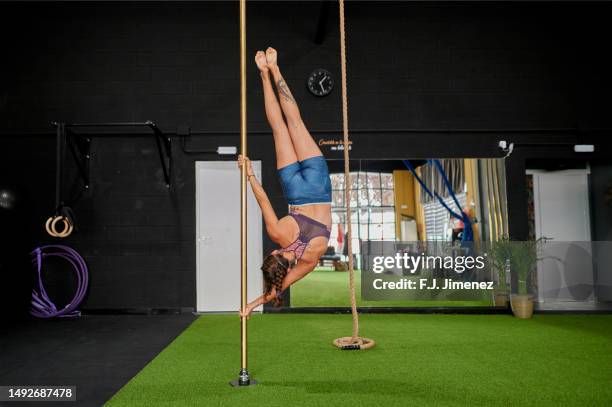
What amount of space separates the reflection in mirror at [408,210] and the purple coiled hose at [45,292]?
2696 millimetres

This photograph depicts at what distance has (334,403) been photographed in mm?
2648

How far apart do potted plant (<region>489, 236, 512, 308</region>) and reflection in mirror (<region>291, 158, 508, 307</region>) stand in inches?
7.5

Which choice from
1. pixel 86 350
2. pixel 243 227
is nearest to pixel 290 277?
pixel 243 227

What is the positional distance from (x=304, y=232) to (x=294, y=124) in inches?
27.2

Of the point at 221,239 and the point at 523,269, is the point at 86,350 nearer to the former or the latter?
the point at 221,239

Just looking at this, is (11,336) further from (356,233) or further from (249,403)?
(356,233)

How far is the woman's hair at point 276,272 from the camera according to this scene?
2879mm

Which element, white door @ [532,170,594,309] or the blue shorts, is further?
white door @ [532,170,594,309]

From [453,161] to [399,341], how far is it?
2.79 meters

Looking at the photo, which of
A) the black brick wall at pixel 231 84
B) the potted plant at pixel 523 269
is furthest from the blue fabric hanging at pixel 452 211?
the potted plant at pixel 523 269

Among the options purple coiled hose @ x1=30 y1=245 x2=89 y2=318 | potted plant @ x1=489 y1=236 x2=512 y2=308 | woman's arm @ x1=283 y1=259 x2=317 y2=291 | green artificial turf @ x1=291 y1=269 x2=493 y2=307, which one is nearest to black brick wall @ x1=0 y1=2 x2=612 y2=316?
purple coiled hose @ x1=30 y1=245 x2=89 y2=318

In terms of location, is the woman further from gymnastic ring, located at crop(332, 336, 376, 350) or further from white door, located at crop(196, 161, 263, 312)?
white door, located at crop(196, 161, 263, 312)

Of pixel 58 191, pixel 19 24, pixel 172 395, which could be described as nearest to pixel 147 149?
pixel 58 191

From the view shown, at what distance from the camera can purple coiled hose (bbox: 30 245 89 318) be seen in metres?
5.71
